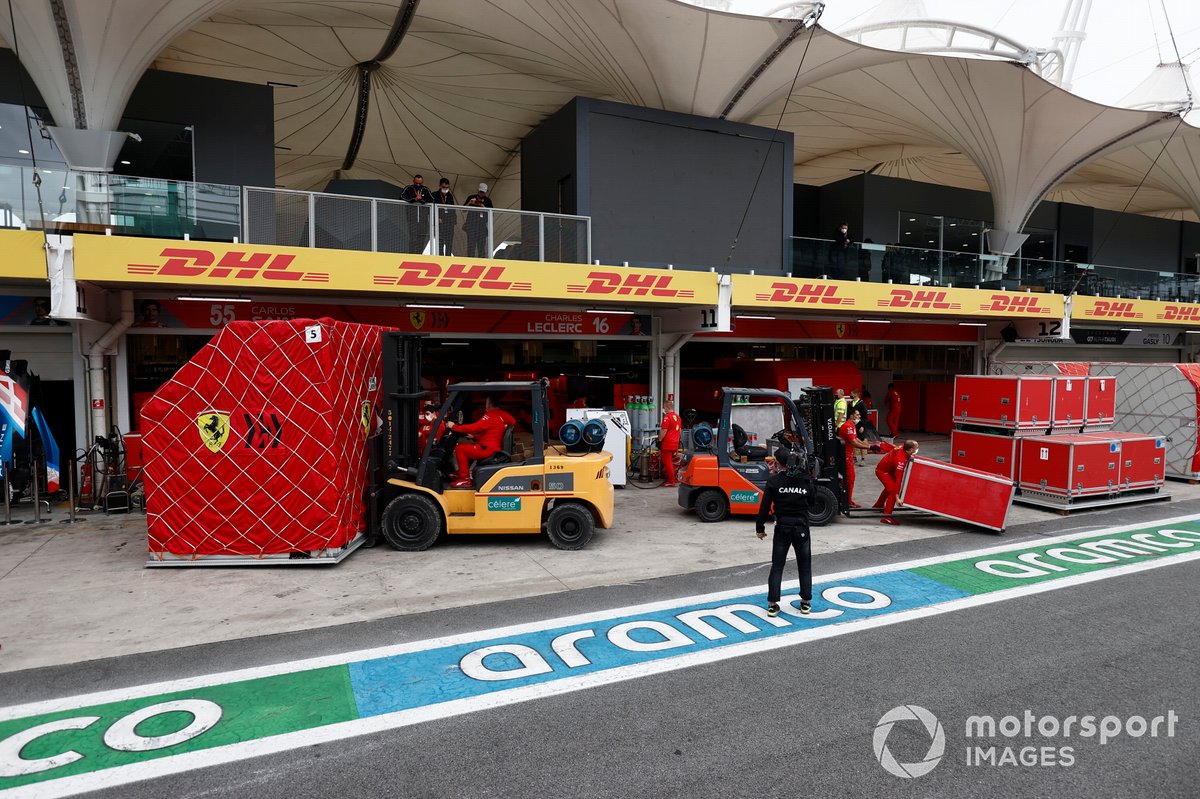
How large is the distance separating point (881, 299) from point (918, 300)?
128 cm

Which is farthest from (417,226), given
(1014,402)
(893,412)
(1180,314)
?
(1180,314)

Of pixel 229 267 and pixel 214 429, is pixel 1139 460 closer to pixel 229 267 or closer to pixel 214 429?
pixel 214 429

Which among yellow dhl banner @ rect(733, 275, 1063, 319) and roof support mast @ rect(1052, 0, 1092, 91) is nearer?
yellow dhl banner @ rect(733, 275, 1063, 319)

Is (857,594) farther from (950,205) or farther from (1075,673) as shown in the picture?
(950,205)

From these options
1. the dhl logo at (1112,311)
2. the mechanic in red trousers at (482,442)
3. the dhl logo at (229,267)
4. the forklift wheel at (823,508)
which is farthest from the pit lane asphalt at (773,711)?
the dhl logo at (1112,311)

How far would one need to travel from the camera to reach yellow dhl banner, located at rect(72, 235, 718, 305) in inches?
420

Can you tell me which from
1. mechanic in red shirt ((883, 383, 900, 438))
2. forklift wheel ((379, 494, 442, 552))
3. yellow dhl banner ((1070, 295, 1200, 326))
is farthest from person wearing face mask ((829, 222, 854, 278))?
forklift wheel ((379, 494, 442, 552))

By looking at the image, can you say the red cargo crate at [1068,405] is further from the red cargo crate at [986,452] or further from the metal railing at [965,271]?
the metal railing at [965,271]

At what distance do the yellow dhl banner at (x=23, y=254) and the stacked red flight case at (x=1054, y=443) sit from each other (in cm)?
1666

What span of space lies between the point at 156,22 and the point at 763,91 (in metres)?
13.7

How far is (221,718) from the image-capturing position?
15.6 feet

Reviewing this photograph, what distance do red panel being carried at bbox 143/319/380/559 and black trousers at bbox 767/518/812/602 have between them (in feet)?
17.6

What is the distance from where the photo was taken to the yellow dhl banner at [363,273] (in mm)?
10656

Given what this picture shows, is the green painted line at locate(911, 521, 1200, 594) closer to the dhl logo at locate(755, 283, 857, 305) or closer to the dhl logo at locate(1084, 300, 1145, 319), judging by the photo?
the dhl logo at locate(755, 283, 857, 305)
